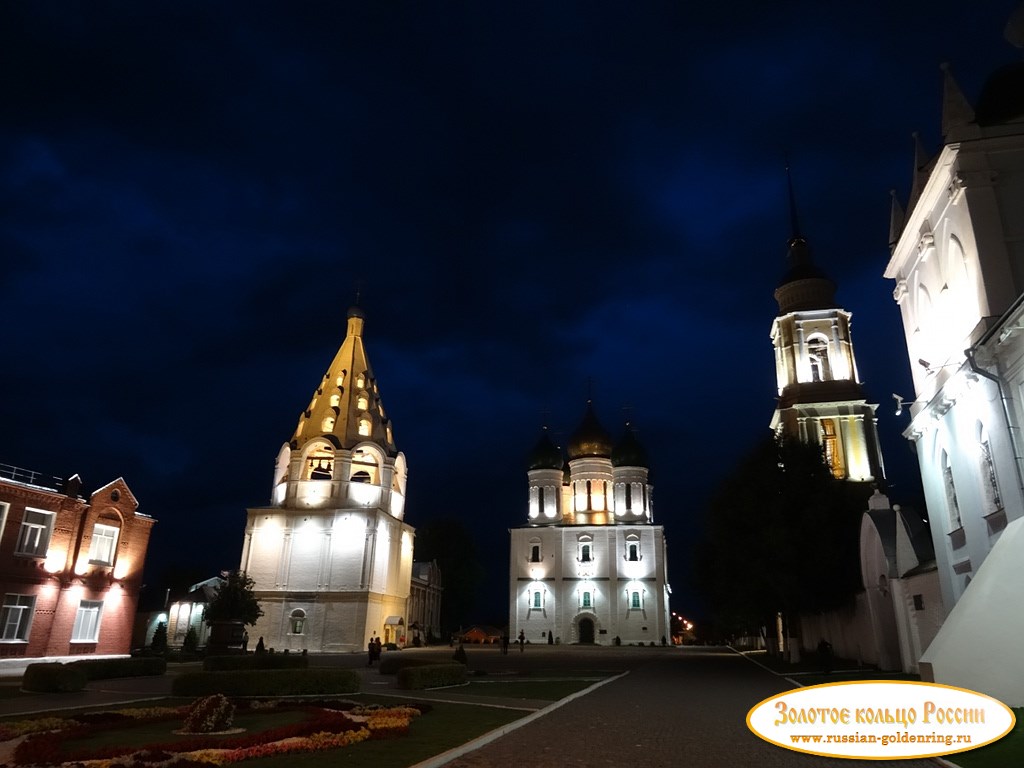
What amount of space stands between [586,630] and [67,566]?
43.3 m

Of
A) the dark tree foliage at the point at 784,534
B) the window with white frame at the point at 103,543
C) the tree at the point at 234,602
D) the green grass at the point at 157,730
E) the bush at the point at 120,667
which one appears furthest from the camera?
the tree at the point at 234,602

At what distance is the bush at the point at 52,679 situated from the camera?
55.9 feet

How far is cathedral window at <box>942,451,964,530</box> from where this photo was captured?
688 inches

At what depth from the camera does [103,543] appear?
31.5 meters

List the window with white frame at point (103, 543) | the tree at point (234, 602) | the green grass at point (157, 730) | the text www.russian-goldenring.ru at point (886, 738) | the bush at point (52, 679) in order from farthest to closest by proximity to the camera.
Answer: the tree at point (234, 602), the window with white frame at point (103, 543), the bush at point (52, 679), the green grass at point (157, 730), the text www.russian-goldenring.ru at point (886, 738)

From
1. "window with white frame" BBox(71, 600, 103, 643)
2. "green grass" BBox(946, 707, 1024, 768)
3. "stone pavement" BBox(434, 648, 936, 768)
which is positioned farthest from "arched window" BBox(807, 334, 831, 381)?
"window with white frame" BBox(71, 600, 103, 643)

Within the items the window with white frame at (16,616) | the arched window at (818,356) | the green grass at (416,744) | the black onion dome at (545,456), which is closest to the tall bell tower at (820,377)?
the arched window at (818,356)

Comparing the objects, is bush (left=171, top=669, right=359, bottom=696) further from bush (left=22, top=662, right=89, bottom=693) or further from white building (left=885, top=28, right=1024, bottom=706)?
white building (left=885, top=28, right=1024, bottom=706)

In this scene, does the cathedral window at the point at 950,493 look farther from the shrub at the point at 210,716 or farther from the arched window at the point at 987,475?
the shrub at the point at 210,716

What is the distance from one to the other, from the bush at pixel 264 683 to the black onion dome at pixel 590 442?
5360 cm

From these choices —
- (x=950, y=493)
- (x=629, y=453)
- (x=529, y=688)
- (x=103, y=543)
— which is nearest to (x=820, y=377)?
(x=629, y=453)

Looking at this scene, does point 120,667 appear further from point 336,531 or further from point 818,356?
point 818,356

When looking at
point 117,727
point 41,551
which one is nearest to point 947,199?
point 117,727

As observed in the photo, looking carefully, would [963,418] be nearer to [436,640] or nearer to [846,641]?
[846,641]
